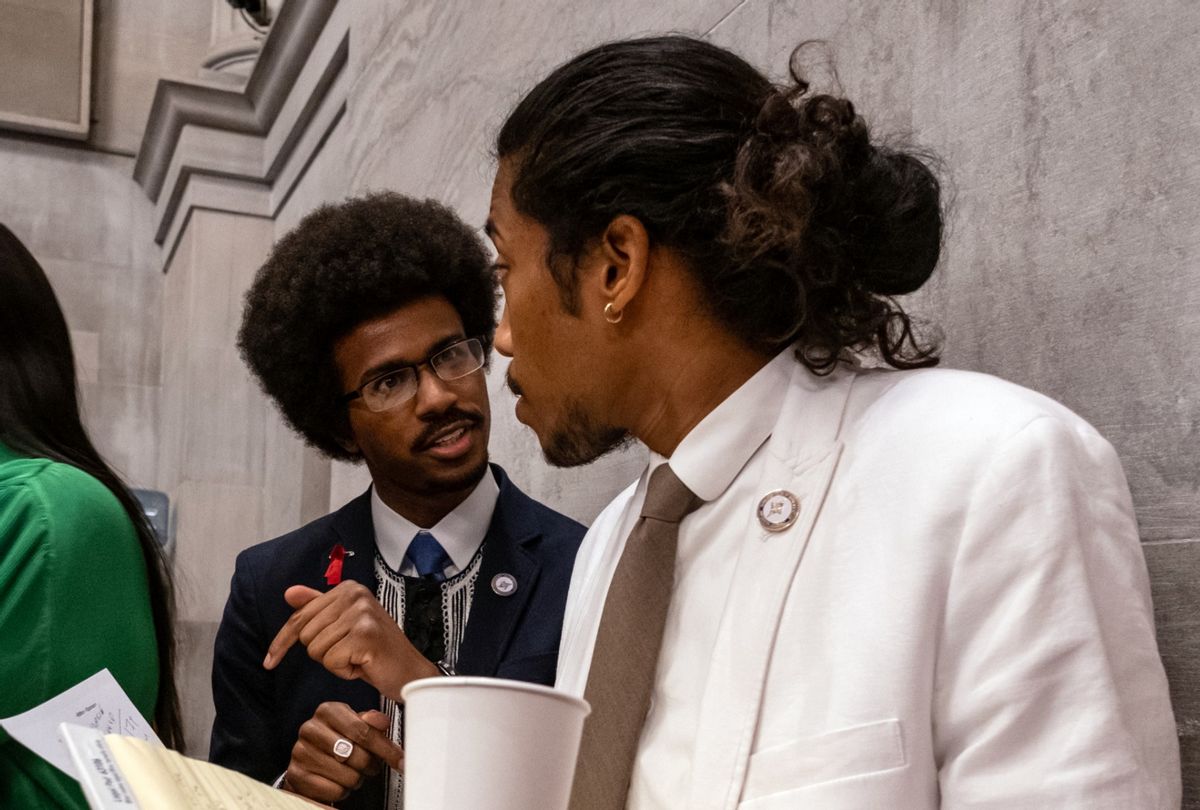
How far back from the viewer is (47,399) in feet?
7.77

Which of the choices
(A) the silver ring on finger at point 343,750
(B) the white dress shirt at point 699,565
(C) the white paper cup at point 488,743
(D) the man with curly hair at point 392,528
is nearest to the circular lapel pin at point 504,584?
(D) the man with curly hair at point 392,528

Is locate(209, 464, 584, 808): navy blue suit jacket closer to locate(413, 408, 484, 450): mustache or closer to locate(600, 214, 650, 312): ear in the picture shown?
locate(413, 408, 484, 450): mustache

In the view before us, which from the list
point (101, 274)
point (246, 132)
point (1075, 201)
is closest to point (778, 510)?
point (1075, 201)

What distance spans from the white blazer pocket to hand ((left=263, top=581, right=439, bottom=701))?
2.32ft

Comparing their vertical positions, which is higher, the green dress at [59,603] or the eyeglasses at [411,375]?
the eyeglasses at [411,375]

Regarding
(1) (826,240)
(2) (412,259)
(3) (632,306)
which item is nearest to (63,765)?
(3) (632,306)

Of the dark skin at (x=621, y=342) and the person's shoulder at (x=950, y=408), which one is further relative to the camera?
the dark skin at (x=621, y=342)

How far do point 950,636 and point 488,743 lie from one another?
581mm

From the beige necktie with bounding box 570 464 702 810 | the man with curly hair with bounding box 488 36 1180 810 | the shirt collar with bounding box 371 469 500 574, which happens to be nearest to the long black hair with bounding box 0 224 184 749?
the shirt collar with bounding box 371 469 500 574

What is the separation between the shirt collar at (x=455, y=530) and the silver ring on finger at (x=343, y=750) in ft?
1.99

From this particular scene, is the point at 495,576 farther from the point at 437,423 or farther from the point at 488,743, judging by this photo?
the point at 488,743

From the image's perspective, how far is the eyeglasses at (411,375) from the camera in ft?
8.87

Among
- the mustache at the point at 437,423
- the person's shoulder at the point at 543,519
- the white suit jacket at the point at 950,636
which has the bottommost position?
the person's shoulder at the point at 543,519

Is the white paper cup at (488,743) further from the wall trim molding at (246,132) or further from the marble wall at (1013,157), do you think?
the wall trim molding at (246,132)
